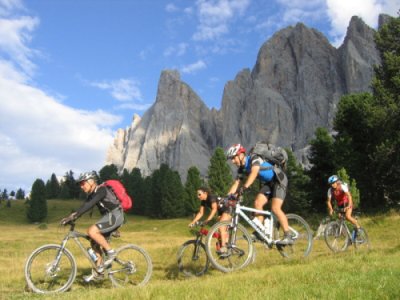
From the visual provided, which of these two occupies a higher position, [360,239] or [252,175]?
[252,175]

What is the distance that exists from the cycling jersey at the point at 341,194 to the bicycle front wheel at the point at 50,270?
33.7 feet

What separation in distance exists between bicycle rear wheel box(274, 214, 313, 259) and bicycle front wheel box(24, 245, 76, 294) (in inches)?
210

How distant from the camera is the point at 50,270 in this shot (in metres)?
10.3

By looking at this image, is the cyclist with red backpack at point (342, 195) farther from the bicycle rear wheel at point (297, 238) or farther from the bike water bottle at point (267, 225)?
the bike water bottle at point (267, 225)

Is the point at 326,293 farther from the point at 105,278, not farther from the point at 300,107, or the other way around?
the point at 300,107

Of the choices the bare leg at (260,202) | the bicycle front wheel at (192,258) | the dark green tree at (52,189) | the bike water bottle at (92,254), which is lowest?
the bicycle front wheel at (192,258)

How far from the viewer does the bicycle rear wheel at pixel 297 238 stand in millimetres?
11344

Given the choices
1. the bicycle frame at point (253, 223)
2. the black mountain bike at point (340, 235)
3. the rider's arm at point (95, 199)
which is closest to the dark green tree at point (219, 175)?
the black mountain bike at point (340, 235)

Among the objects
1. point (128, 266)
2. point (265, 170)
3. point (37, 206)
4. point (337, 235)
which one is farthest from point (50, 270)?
point (37, 206)

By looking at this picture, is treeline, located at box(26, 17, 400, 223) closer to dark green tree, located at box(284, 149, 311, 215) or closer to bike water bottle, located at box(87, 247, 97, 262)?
dark green tree, located at box(284, 149, 311, 215)

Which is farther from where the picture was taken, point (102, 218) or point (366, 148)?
point (366, 148)

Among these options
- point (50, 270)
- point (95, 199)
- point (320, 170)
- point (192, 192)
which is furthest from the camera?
point (192, 192)

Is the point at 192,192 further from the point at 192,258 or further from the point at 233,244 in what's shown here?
the point at 233,244

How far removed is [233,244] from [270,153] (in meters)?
2.49
